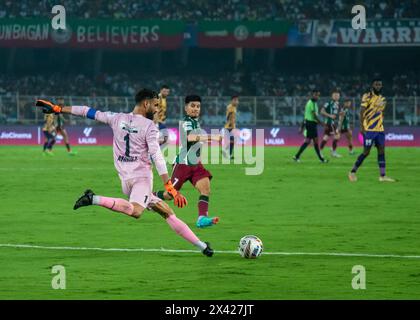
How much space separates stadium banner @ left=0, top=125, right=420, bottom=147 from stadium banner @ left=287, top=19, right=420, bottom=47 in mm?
9014

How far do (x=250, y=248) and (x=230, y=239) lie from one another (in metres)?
2.39

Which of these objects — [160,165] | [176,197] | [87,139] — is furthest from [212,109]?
[176,197]

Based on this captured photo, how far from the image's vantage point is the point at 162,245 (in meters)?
16.4

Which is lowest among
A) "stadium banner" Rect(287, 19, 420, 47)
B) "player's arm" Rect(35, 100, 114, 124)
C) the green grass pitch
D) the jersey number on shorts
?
the green grass pitch

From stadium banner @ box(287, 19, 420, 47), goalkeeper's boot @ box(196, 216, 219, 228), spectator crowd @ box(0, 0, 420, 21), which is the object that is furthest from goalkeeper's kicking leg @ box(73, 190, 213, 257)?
spectator crowd @ box(0, 0, 420, 21)

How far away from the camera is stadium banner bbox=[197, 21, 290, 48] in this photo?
207ft

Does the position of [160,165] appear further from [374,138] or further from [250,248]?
[374,138]


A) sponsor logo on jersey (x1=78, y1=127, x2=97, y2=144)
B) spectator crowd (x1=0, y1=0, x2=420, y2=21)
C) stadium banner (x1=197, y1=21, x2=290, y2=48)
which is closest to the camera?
sponsor logo on jersey (x1=78, y1=127, x2=97, y2=144)

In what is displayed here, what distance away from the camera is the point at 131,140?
48.4 feet

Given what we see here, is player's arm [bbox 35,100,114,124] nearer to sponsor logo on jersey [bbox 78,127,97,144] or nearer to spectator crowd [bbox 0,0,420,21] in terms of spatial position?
sponsor logo on jersey [bbox 78,127,97,144]

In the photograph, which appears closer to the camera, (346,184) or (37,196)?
(37,196)
